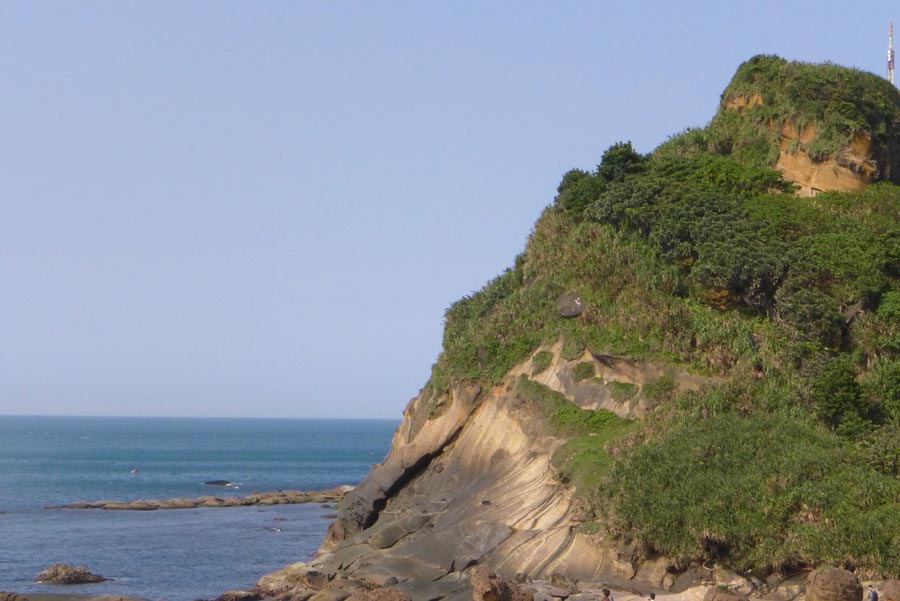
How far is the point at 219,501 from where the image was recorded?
88562 mm

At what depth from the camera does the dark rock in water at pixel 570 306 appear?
54.9 metres

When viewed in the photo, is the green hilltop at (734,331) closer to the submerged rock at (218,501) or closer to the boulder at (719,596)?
the boulder at (719,596)

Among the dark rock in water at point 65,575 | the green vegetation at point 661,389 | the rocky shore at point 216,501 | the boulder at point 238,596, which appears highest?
the green vegetation at point 661,389

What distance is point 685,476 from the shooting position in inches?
1756

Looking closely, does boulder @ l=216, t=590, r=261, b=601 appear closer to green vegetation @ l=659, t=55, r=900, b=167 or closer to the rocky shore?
green vegetation @ l=659, t=55, r=900, b=167

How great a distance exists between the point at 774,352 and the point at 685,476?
932 cm

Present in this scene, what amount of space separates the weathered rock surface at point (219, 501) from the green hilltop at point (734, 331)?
31111 millimetres

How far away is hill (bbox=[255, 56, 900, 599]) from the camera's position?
43156 mm

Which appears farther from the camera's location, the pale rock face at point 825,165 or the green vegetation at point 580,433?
the pale rock face at point 825,165

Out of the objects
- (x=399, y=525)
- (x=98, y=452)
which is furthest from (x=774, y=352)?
(x=98, y=452)

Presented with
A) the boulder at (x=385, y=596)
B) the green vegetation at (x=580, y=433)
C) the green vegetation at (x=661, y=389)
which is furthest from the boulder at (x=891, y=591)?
the green vegetation at (x=661, y=389)

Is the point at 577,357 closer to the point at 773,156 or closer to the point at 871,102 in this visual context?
the point at 773,156

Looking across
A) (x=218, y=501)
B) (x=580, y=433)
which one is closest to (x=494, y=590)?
(x=580, y=433)

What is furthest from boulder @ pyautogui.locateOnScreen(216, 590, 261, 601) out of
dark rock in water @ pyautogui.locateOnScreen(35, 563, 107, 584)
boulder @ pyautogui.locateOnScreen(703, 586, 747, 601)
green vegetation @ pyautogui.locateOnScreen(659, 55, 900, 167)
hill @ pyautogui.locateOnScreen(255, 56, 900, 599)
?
green vegetation @ pyautogui.locateOnScreen(659, 55, 900, 167)
